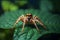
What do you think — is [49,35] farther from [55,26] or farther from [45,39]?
[55,26]

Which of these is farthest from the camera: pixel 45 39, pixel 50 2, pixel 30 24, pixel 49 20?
pixel 50 2

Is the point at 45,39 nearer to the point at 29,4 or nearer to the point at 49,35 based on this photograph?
the point at 49,35

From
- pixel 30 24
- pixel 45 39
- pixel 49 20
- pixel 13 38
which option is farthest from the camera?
pixel 49 20

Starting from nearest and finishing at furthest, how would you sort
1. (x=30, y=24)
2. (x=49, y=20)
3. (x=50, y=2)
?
(x=30, y=24) < (x=49, y=20) < (x=50, y=2)

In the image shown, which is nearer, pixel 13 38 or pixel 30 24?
pixel 13 38

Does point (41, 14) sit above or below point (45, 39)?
above

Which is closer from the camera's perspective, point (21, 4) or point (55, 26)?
point (55, 26)

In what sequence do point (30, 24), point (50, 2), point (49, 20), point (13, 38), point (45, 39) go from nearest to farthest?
1. point (13, 38)
2. point (45, 39)
3. point (30, 24)
4. point (49, 20)
5. point (50, 2)

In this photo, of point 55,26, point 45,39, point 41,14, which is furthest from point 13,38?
point 41,14

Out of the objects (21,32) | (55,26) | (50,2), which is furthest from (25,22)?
(50,2)
